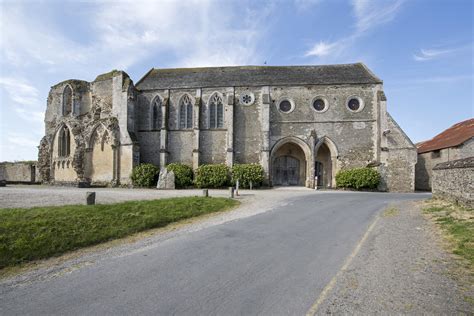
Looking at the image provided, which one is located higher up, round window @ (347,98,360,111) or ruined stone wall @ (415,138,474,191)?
round window @ (347,98,360,111)

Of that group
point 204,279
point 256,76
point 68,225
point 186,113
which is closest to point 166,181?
point 186,113

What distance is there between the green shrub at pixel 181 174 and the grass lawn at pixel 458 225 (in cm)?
1597

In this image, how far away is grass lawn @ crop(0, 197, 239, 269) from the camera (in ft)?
16.6

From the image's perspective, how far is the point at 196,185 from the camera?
21406 mm

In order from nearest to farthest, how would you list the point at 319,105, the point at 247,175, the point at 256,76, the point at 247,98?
the point at 247,175 < the point at 319,105 < the point at 247,98 < the point at 256,76

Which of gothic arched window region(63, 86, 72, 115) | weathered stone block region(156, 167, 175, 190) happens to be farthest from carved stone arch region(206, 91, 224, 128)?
gothic arched window region(63, 86, 72, 115)

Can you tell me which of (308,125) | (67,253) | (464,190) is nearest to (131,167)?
(308,125)

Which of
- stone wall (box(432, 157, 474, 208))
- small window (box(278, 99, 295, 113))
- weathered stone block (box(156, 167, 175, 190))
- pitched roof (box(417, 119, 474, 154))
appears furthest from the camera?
small window (box(278, 99, 295, 113))

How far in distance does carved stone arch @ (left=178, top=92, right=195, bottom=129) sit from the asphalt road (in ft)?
60.2

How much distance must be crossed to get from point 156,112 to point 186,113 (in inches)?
115

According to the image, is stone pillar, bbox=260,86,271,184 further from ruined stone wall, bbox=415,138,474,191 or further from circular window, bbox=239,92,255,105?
ruined stone wall, bbox=415,138,474,191

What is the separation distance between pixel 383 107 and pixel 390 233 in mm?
17889

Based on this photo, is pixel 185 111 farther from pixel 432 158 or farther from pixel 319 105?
pixel 432 158

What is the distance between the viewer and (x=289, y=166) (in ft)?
81.7
